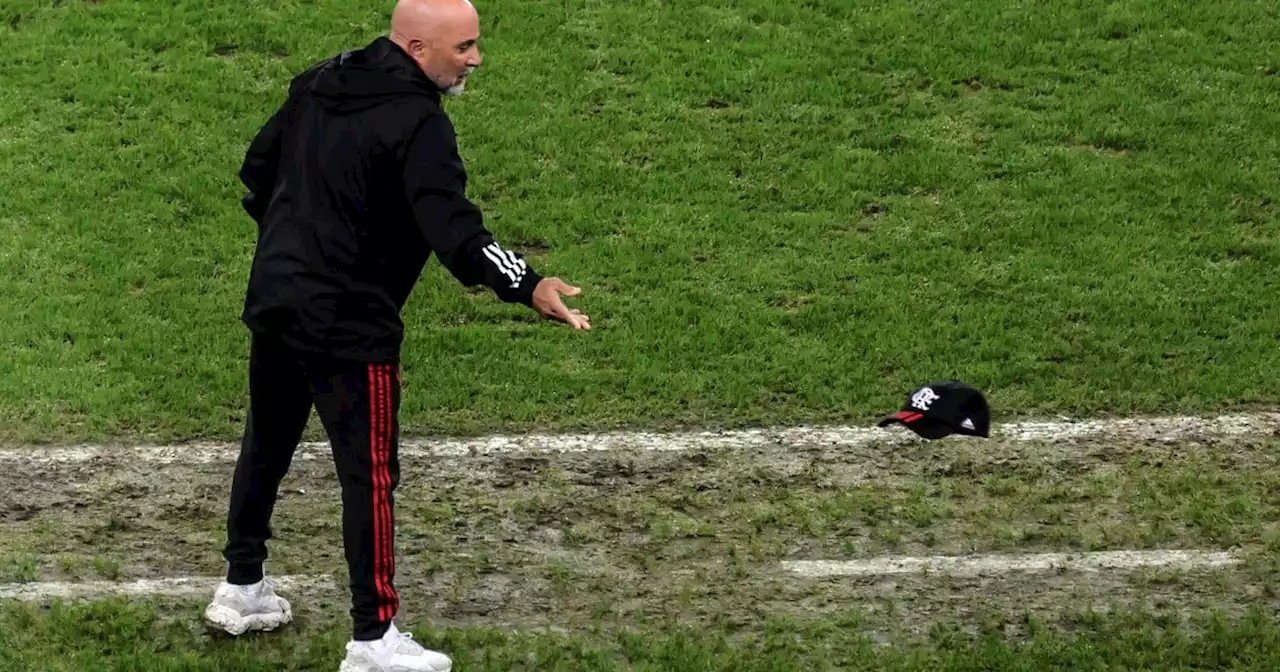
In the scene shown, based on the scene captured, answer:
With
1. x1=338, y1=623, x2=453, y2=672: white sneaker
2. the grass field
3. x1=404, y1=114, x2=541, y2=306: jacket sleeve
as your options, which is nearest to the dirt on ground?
the grass field

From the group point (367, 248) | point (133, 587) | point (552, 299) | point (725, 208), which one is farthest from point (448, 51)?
point (725, 208)

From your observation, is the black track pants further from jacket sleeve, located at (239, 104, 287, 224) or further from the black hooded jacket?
jacket sleeve, located at (239, 104, 287, 224)

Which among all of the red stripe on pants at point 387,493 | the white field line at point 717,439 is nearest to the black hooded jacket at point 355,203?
the red stripe on pants at point 387,493

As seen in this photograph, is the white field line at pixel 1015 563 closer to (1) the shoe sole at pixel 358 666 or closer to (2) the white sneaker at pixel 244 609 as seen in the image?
(1) the shoe sole at pixel 358 666

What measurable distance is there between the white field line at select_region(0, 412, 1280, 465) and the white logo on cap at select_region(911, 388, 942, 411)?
4.89 feet

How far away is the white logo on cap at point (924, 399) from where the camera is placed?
605 cm

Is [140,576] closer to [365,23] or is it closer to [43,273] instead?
[43,273]

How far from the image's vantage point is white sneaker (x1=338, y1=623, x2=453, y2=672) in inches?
213

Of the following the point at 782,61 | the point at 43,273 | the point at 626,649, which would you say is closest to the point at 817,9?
the point at 782,61

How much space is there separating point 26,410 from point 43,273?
1.63m

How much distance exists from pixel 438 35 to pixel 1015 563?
2972mm

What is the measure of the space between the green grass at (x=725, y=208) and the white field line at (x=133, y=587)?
1.54 meters

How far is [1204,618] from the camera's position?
236 inches

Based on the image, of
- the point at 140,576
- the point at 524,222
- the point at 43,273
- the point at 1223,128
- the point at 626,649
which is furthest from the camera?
the point at 1223,128
